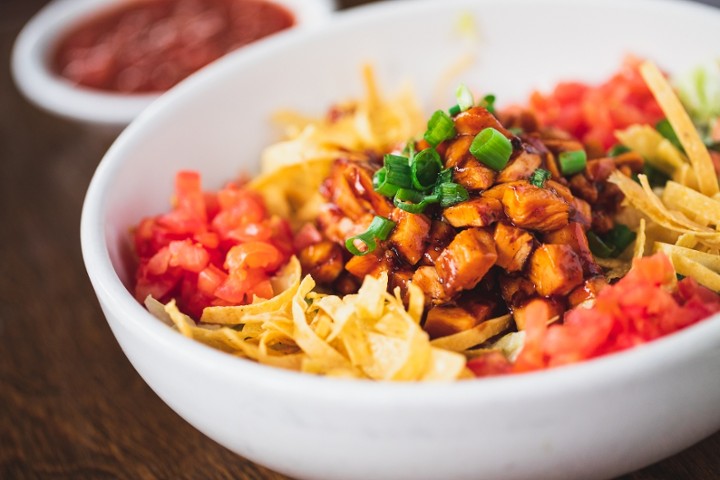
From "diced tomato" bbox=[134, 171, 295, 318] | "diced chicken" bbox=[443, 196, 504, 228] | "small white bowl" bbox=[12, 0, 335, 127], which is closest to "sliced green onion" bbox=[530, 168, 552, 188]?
"diced chicken" bbox=[443, 196, 504, 228]

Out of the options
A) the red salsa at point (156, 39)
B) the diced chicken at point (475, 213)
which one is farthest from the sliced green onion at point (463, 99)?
the red salsa at point (156, 39)

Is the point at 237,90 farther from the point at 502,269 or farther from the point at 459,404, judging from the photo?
the point at 459,404

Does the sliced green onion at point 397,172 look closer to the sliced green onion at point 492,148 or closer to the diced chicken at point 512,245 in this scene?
the sliced green onion at point 492,148

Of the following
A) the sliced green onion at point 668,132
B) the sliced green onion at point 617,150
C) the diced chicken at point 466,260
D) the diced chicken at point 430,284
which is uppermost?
the sliced green onion at point 668,132

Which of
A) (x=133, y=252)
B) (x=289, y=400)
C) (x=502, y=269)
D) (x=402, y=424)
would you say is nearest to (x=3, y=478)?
(x=133, y=252)

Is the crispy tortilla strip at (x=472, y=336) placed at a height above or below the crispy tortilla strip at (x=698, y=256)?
below

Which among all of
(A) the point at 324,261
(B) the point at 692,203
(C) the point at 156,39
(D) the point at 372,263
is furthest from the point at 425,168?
(C) the point at 156,39

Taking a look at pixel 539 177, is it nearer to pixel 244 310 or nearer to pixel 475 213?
pixel 475 213
